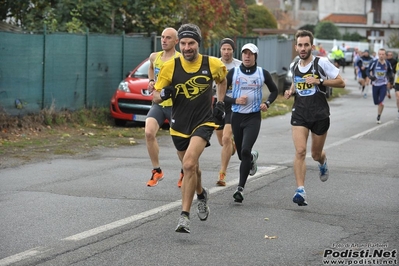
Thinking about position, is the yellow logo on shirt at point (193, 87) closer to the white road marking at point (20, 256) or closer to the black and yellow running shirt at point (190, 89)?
the black and yellow running shirt at point (190, 89)

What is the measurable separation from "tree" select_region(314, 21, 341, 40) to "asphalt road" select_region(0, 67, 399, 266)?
65142 mm

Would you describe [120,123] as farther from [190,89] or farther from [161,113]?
[190,89]

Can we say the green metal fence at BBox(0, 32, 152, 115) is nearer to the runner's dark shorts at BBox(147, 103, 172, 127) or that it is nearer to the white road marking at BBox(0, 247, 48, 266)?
the runner's dark shorts at BBox(147, 103, 172, 127)

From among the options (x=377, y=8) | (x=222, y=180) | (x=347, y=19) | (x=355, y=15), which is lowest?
(x=222, y=180)

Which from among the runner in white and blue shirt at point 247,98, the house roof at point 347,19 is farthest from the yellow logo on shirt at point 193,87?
the house roof at point 347,19

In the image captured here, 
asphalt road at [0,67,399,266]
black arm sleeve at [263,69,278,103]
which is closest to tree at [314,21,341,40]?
asphalt road at [0,67,399,266]

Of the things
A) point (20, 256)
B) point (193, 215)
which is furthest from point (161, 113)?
point (20, 256)

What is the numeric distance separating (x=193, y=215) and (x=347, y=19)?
270ft

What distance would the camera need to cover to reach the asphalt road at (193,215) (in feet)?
24.8

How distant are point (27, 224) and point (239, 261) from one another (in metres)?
2.52

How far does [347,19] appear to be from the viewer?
294 feet

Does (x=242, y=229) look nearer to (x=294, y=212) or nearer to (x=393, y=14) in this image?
(x=294, y=212)

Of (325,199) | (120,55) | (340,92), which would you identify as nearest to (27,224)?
(325,199)

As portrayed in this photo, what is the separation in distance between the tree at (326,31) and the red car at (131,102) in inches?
2386
